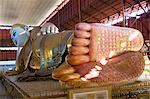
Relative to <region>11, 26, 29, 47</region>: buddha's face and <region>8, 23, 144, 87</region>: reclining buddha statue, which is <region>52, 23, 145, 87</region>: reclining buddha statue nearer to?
<region>8, 23, 144, 87</region>: reclining buddha statue

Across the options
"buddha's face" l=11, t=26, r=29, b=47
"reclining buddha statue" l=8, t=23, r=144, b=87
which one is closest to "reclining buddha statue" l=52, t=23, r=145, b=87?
"reclining buddha statue" l=8, t=23, r=144, b=87

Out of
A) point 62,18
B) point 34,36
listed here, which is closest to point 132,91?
point 34,36

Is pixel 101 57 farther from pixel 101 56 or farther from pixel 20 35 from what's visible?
pixel 20 35

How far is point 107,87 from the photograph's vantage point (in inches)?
26.5

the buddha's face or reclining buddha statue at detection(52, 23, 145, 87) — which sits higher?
the buddha's face

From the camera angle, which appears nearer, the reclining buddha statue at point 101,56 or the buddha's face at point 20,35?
the reclining buddha statue at point 101,56

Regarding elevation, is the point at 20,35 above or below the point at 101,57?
above

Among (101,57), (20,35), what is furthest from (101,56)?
(20,35)

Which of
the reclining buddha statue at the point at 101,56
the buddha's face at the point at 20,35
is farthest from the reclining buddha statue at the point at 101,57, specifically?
the buddha's face at the point at 20,35

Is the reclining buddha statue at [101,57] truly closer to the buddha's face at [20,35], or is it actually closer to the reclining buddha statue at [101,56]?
the reclining buddha statue at [101,56]

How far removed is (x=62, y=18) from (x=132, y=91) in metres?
5.37

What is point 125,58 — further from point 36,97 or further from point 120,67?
point 36,97

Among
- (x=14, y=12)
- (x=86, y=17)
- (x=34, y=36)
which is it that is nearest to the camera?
(x=34, y=36)

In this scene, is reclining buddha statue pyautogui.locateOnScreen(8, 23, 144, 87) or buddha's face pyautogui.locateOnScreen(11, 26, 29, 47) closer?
reclining buddha statue pyautogui.locateOnScreen(8, 23, 144, 87)
